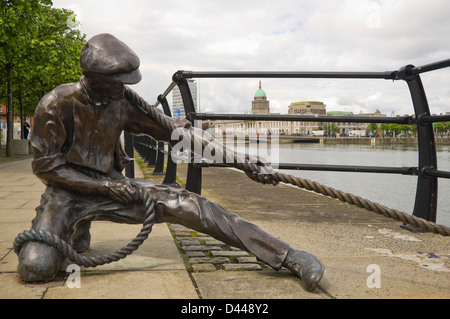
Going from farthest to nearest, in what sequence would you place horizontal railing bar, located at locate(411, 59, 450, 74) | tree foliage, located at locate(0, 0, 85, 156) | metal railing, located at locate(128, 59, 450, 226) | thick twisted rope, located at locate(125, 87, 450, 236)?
tree foliage, located at locate(0, 0, 85, 156) → metal railing, located at locate(128, 59, 450, 226) → horizontal railing bar, located at locate(411, 59, 450, 74) → thick twisted rope, located at locate(125, 87, 450, 236)

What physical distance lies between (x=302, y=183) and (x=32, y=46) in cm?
1661

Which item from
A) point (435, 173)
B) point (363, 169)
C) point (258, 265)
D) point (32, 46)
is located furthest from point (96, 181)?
point (32, 46)

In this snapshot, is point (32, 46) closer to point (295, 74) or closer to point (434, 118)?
point (295, 74)

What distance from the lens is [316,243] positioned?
3428 millimetres

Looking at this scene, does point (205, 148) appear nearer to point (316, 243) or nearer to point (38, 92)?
point (316, 243)

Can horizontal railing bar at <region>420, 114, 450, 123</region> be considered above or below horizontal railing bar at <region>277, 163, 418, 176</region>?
above

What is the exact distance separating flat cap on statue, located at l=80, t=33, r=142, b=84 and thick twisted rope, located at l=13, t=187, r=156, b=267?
2.15 feet

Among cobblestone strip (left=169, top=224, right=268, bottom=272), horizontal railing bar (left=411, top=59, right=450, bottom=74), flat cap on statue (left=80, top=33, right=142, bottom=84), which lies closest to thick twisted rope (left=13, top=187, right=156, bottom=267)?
cobblestone strip (left=169, top=224, right=268, bottom=272)

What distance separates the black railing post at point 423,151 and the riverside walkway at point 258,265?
280mm

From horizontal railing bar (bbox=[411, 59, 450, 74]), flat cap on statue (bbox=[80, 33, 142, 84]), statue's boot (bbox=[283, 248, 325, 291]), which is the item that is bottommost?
statue's boot (bbox=[283, 248, 325, 291])

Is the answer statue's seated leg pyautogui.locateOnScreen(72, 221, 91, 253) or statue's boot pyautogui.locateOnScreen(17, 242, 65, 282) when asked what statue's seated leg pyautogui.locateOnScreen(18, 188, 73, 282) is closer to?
statue's boot pyautogui.locateOnScreen(17, 242, 65, 282)

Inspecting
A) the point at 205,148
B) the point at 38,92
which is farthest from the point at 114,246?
the point at 38,92

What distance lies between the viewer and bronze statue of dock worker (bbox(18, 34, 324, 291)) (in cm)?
249
